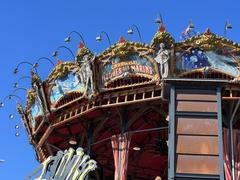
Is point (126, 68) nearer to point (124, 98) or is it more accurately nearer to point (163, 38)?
point (124, 98)

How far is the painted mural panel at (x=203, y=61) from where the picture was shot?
23203 mm

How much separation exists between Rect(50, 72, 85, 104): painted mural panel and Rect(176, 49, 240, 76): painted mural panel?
4230mm

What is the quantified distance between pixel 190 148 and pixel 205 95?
827 mm

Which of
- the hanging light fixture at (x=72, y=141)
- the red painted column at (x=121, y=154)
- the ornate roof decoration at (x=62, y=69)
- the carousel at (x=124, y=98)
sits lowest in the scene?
the red painted column at (x=121, y=154)

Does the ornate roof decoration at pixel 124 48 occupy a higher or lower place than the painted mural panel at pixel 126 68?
higher

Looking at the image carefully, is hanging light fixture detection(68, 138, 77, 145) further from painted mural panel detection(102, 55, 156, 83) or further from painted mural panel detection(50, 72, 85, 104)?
painted mural panel detection(102, 55, 156, 83)

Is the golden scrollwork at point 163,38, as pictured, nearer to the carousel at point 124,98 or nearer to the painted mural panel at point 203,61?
the carousel at point 124,98

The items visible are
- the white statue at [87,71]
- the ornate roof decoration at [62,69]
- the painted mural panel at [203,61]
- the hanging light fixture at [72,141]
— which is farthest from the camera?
the hanging light fixture at [72,141]

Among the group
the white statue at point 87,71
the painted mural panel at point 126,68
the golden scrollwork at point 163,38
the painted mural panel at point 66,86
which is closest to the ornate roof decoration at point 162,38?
the golden scrollwork at point 163,38

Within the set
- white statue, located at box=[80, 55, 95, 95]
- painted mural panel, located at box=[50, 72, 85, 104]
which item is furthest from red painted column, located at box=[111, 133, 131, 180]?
painted mural panel, located at box=[50, 72, 85, 104]

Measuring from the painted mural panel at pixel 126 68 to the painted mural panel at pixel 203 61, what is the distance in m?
1.16

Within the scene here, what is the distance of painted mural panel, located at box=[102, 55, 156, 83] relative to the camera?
77.5 ft

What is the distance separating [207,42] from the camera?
23.4m

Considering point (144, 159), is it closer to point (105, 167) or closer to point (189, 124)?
point (105, 167)
